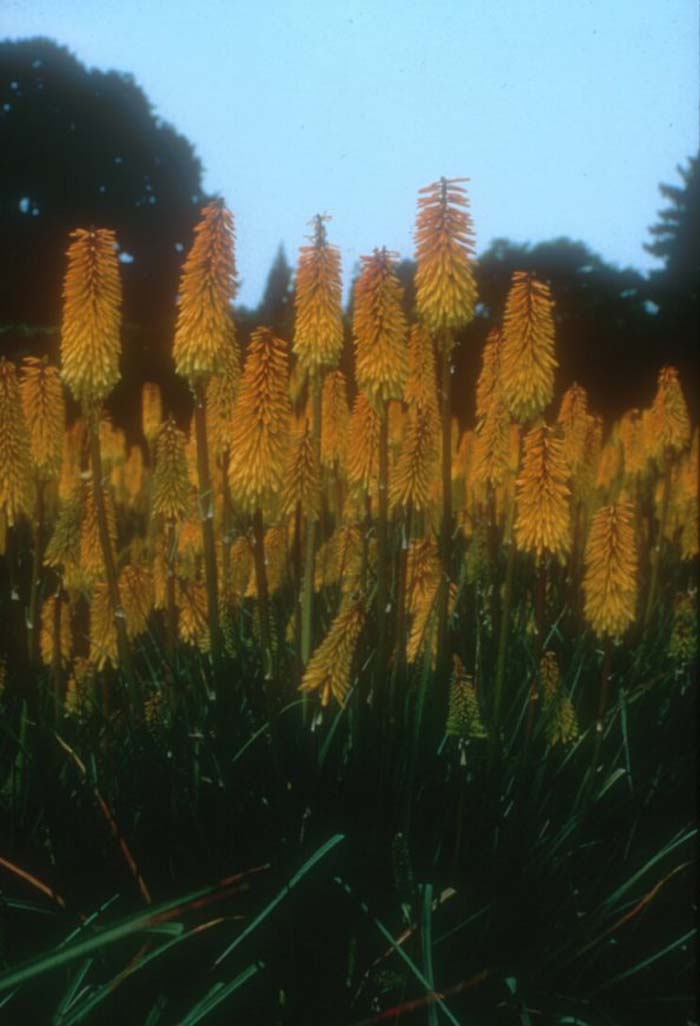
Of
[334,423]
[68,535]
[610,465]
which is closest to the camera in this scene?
[68,535]

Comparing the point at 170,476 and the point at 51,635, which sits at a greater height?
the point at 170,476

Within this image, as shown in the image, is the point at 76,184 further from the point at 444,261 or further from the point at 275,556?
the point at 444,261

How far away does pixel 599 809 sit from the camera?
315 cm

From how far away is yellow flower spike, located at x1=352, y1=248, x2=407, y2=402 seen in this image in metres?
2.85

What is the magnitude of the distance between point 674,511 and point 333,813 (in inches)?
203

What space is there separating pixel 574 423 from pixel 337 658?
2.35 m

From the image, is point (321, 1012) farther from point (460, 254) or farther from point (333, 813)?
point (460, 254)

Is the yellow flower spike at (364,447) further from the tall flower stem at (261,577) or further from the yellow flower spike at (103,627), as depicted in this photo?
the yellow flower spike at (103,627)

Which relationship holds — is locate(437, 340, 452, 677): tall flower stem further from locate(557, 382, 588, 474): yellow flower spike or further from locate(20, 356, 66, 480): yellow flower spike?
locate(557, 382, 588, 474): yellow flower spike

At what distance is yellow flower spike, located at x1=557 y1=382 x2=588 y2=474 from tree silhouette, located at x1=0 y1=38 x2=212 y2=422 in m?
3.28

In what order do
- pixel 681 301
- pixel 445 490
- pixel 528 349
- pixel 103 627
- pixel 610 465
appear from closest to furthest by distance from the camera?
pixel 445 490
pixel 528 349
pixel 103 627
pixel 610 465
pixel 681 301

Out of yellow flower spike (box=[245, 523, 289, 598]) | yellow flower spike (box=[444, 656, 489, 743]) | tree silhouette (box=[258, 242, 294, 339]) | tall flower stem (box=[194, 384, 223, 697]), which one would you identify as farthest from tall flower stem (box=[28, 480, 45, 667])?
tree silhouette (box=[258, 242, 294, 339])

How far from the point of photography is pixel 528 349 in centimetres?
294

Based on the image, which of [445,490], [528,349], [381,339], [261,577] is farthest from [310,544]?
[528,349]
